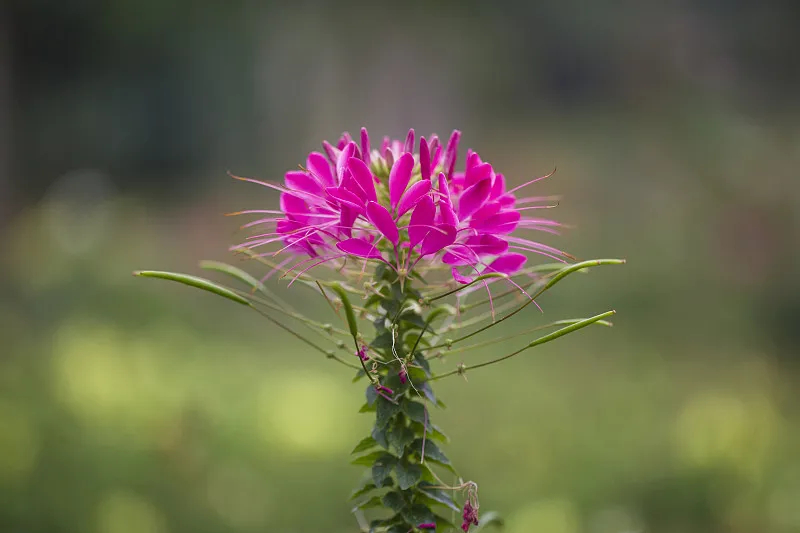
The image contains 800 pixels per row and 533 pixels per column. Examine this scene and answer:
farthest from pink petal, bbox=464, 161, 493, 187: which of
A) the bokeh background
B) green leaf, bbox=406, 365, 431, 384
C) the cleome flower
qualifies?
the bokeh background

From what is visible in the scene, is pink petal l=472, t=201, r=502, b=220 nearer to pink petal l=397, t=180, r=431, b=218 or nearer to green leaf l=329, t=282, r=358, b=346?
pink petal l=397, t=180, r=431, b=218

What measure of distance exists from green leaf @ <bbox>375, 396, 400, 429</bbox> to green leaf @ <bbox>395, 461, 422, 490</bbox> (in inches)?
2.0

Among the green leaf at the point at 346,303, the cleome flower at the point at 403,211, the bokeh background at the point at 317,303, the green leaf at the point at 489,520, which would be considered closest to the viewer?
the green leaf at the point at 346,303

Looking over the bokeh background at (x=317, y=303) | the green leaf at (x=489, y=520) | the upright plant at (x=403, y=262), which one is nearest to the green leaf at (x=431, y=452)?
the upright plant at (x=403, y=262)

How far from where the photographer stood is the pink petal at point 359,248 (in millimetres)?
743

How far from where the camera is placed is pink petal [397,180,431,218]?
2.35 ft

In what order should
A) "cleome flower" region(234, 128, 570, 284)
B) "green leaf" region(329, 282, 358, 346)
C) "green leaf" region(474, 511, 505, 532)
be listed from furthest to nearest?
1. "green leaf" region(474, 511, 505, 532)
2. "cleome flower" region(234, 128, 570, 284)
3. "green leaf" region(329, 282, 358, 346)

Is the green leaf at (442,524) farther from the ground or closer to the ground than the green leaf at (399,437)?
closer to the ground

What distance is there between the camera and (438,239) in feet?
2.42

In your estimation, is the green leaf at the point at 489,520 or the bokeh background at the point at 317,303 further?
the bokeh background at the point at 317,303

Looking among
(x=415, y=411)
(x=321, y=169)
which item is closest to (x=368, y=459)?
(x=415, y=411)

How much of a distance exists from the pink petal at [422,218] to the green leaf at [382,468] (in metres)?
0.24

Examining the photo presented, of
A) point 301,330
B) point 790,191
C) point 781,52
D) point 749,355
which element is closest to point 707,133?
point 790,191

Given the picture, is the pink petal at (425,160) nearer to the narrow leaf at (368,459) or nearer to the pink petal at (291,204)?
the pink petal at (291,204)
